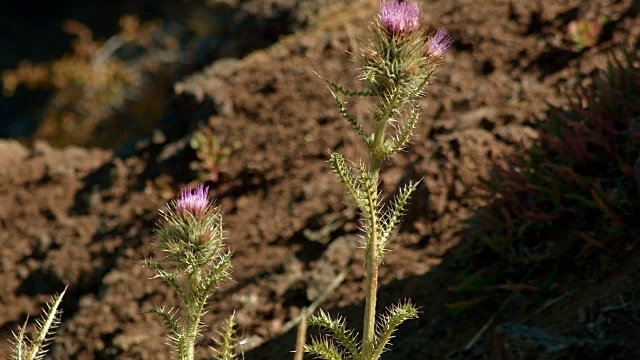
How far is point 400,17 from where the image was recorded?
3027mm

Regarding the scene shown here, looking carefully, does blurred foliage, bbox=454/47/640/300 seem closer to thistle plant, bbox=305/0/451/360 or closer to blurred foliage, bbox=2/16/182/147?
thistle plant, bbox=305/0/451/360

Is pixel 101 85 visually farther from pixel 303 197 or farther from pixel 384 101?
pixel 384 101

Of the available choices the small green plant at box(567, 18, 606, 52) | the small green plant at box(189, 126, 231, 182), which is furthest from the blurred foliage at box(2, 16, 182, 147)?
the small green plant at box(567, 18, 606, 52)

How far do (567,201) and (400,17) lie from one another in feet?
5.77

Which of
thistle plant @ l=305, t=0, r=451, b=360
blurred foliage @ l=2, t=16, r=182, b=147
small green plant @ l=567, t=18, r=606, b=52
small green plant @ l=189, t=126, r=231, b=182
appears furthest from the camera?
blurred foliage @ l=2, t=16, r=182, b=147

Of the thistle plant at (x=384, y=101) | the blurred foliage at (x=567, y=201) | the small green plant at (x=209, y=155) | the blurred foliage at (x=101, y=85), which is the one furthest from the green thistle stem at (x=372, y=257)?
the blurred foliage at (x=101, y=85)

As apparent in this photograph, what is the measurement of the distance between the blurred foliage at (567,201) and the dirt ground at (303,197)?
0.12m

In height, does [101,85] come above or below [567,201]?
above

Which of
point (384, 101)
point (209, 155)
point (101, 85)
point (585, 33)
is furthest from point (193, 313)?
point (101, 85)

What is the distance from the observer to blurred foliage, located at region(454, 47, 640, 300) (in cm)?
411

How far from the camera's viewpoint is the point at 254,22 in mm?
7484

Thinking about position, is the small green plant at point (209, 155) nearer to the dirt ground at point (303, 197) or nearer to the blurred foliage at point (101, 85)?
the dirt ground at point (303, 197)

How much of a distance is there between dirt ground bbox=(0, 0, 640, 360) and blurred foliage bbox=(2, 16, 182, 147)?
74.4 inches

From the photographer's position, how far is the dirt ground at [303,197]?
441 cm
